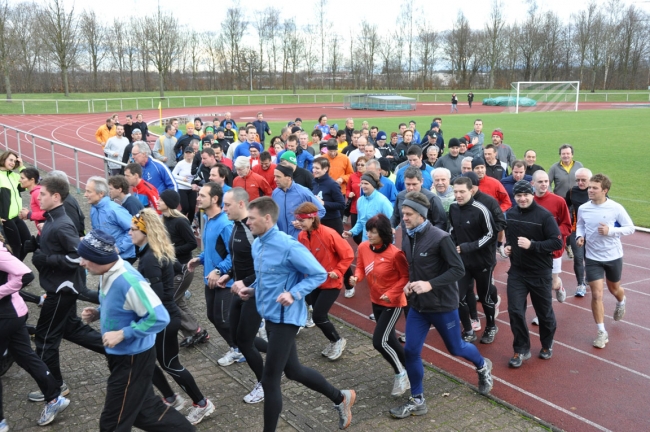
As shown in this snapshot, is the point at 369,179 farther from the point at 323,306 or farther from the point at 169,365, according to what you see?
the point at 169,365

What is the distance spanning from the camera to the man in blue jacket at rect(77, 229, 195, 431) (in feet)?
13.1

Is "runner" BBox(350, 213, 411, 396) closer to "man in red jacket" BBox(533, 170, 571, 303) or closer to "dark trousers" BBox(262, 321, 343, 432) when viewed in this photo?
"dark trousers" BBox(262, 321, 343, 432)

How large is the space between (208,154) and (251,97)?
183 ft

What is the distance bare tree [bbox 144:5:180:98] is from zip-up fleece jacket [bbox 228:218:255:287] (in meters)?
63.9

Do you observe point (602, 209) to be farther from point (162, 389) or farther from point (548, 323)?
point (162, 389)

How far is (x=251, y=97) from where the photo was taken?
64938 mm

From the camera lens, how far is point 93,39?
71438mm

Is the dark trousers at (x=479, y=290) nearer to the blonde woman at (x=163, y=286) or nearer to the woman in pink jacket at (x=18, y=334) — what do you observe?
the blonde woman at (x=163, y=286)

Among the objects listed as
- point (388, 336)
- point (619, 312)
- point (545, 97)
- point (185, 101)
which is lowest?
point (619, 312)

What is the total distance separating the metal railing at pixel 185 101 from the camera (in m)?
49.0

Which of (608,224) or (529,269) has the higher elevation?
(608,224)

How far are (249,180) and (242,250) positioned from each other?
411 cm

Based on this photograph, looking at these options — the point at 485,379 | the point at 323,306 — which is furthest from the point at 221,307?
the point at 485,379

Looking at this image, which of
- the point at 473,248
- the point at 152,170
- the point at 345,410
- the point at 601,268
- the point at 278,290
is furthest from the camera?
the point at 152,170
